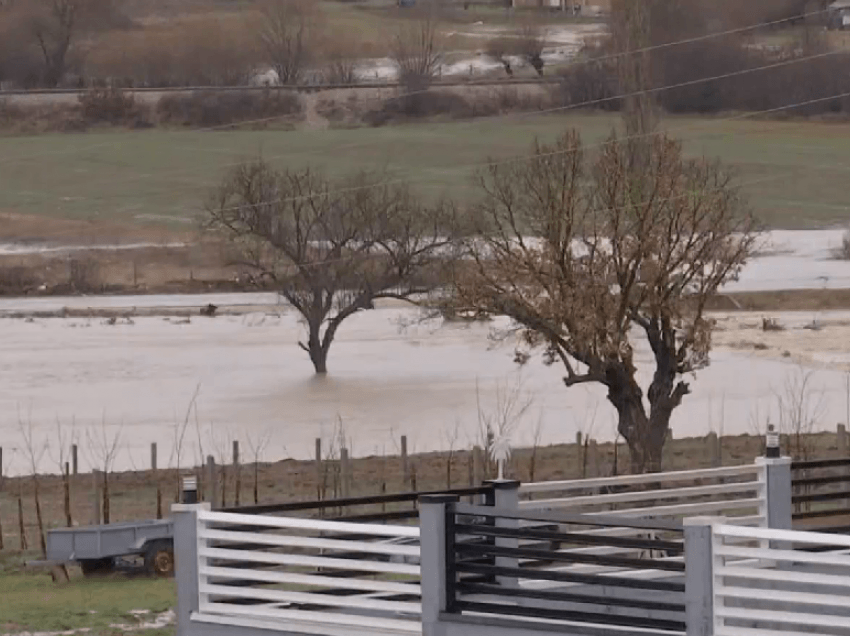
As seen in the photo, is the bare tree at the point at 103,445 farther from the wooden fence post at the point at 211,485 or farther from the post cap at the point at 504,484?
the post cap at the point at 504,484

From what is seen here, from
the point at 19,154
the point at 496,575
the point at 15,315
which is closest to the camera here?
the point at 496,575

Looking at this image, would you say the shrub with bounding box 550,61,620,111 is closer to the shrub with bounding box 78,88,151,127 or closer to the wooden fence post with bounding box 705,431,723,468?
the shrub with bounding box 78,88,151,127

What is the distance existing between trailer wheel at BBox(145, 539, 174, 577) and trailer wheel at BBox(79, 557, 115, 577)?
2.17ft

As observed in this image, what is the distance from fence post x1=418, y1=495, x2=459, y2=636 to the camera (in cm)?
1450

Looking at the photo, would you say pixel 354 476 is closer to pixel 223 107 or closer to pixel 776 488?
pixel 776 488

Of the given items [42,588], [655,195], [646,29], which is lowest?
[42,588]

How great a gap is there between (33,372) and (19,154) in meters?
38.4

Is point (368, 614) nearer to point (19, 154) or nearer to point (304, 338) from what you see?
point (304, 338)

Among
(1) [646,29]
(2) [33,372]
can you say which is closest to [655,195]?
(1) [646,29]

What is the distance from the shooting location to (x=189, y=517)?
15500 millimetres

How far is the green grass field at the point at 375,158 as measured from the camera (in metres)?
80.8

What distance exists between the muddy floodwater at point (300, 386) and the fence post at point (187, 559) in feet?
87.3

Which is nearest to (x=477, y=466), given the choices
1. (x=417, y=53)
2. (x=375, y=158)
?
(x=375, y=158)

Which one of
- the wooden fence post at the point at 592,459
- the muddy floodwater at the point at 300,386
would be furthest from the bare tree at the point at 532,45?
the wooden fence post at the point at 592,459
